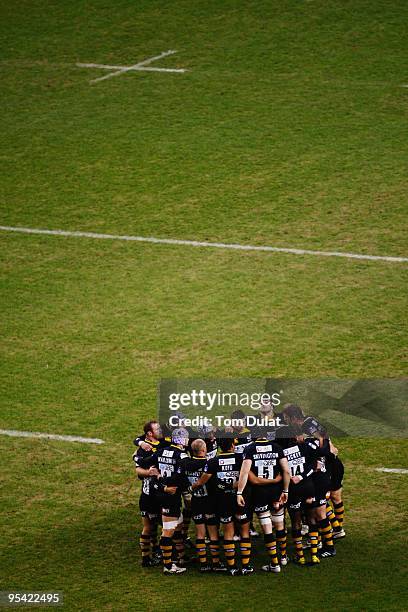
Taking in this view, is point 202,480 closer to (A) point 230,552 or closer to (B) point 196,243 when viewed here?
(A) point 230,552

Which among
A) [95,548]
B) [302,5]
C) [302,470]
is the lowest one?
[95,548]

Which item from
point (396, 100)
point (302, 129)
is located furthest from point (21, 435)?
point (396, 100)

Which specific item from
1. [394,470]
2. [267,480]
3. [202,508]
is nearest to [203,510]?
[202,508]

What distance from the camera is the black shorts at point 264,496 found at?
12.6 meters

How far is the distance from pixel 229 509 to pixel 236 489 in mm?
239

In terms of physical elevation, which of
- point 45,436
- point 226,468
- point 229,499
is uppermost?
point 226,468

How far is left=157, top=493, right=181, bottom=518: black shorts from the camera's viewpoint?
1266cm

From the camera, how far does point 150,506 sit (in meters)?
12.8

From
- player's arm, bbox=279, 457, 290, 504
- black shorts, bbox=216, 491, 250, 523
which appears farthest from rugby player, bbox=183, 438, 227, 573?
player's arm, bbox=279, 457, 290, 504

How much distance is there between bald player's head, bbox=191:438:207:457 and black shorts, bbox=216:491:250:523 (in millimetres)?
467

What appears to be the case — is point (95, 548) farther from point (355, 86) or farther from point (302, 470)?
point (355, 86)

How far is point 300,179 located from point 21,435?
911 centimetres

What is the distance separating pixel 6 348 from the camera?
17797 mm

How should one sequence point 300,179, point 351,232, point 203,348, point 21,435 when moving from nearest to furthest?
point 21,435 < point 203,348 < point 351,232 < point 300,179
